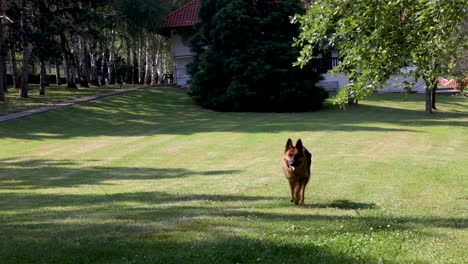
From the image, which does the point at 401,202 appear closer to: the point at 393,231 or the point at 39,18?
the point at 393,231

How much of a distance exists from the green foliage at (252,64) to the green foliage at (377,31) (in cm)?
2939

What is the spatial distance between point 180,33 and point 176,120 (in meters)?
23.8

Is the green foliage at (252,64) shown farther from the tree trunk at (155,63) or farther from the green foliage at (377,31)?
the green foliage at (377,31)

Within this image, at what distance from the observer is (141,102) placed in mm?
42719

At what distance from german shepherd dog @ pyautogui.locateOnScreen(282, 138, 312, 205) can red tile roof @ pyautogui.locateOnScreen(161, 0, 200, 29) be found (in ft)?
151

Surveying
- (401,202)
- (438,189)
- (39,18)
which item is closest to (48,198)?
(401,202)

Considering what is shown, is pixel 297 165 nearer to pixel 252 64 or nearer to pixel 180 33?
pixel 252 64

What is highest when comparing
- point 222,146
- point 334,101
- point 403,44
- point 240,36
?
point 240,36

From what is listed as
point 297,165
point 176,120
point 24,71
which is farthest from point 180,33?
point 297,165

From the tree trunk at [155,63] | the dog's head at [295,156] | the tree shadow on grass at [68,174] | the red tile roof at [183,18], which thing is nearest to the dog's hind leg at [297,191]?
the dog's head at [295,156]

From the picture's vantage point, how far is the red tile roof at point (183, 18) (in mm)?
55022

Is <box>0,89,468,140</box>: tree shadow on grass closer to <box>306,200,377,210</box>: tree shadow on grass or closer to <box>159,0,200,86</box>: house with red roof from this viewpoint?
<box>159,0,200,86</box>: house with red roof

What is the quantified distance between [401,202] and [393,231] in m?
3.74

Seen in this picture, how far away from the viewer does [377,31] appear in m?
9.62
